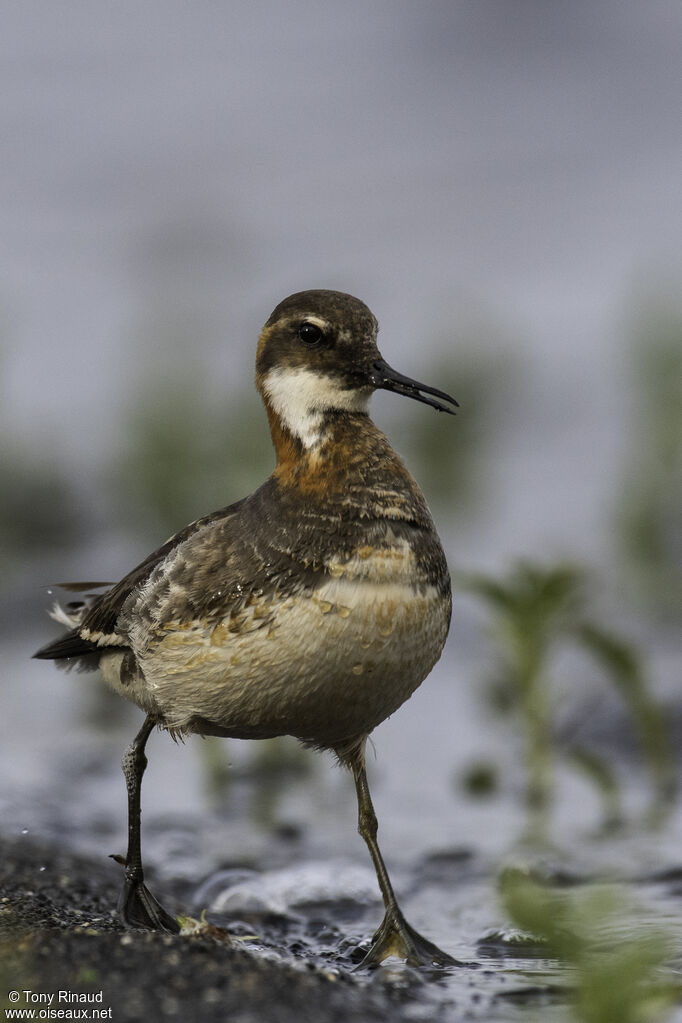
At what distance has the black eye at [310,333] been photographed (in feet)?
19.0

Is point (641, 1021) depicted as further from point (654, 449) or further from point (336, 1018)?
point (654, 449)

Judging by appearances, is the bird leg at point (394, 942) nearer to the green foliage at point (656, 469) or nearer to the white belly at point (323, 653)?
the white belly at point (323, 653)

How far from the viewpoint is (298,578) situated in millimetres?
5324

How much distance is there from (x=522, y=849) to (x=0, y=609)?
15.8ft

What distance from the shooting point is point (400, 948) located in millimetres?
5688

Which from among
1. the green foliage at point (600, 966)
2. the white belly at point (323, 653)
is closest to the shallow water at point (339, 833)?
the green foliage at point (600, 966)

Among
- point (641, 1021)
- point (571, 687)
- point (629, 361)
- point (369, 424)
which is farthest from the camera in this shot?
point (629, 361)

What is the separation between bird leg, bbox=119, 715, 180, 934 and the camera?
588 centimetres

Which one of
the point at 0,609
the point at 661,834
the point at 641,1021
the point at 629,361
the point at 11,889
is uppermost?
the point at 629,361

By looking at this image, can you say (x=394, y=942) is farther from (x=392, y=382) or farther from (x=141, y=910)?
(x=392, y=382)

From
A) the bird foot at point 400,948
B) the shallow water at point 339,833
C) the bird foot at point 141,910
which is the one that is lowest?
the bird foot at point 400,948

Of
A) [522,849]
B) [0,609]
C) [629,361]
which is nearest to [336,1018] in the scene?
[522,849]

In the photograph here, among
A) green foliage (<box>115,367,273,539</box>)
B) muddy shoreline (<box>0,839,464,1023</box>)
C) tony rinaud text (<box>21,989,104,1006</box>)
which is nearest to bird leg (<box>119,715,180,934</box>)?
muddy shoreline (<box>0,839,464,1023</box>)

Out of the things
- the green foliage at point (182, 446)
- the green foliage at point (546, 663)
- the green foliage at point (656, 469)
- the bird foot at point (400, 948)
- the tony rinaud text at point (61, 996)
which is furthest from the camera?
the green foliage at point (656, 469)
